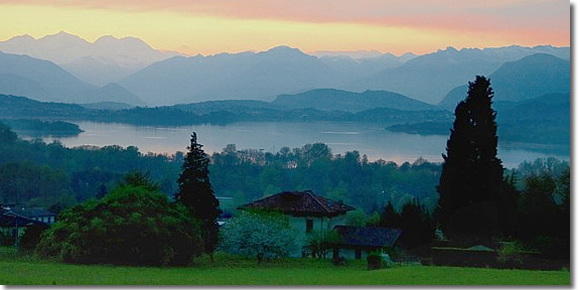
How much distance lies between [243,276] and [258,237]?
204cm

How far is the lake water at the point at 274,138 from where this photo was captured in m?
12.8

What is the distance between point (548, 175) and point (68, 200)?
890 cm

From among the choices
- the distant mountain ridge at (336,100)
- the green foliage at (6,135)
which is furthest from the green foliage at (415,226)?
the green foliage at (6,135)

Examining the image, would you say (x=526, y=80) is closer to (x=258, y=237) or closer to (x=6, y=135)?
(x=258, y=237)

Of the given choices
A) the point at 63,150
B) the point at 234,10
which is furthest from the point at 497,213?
the point at 63,150

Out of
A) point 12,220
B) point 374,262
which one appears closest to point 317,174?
point 374,262

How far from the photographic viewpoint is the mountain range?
1123 centimetres

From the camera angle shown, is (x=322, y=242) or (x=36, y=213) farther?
(x=36, y=213)

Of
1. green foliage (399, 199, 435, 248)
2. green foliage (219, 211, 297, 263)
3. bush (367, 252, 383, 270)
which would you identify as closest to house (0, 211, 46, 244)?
green foliage (219, 211, 297, 263)

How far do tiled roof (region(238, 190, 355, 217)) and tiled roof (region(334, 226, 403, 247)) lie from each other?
0.39m

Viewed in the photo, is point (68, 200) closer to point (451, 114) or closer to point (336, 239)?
point (336, 239)

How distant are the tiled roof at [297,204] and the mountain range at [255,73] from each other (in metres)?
2.19

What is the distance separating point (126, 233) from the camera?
9000 millimetres

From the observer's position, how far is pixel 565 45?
32.0ft
